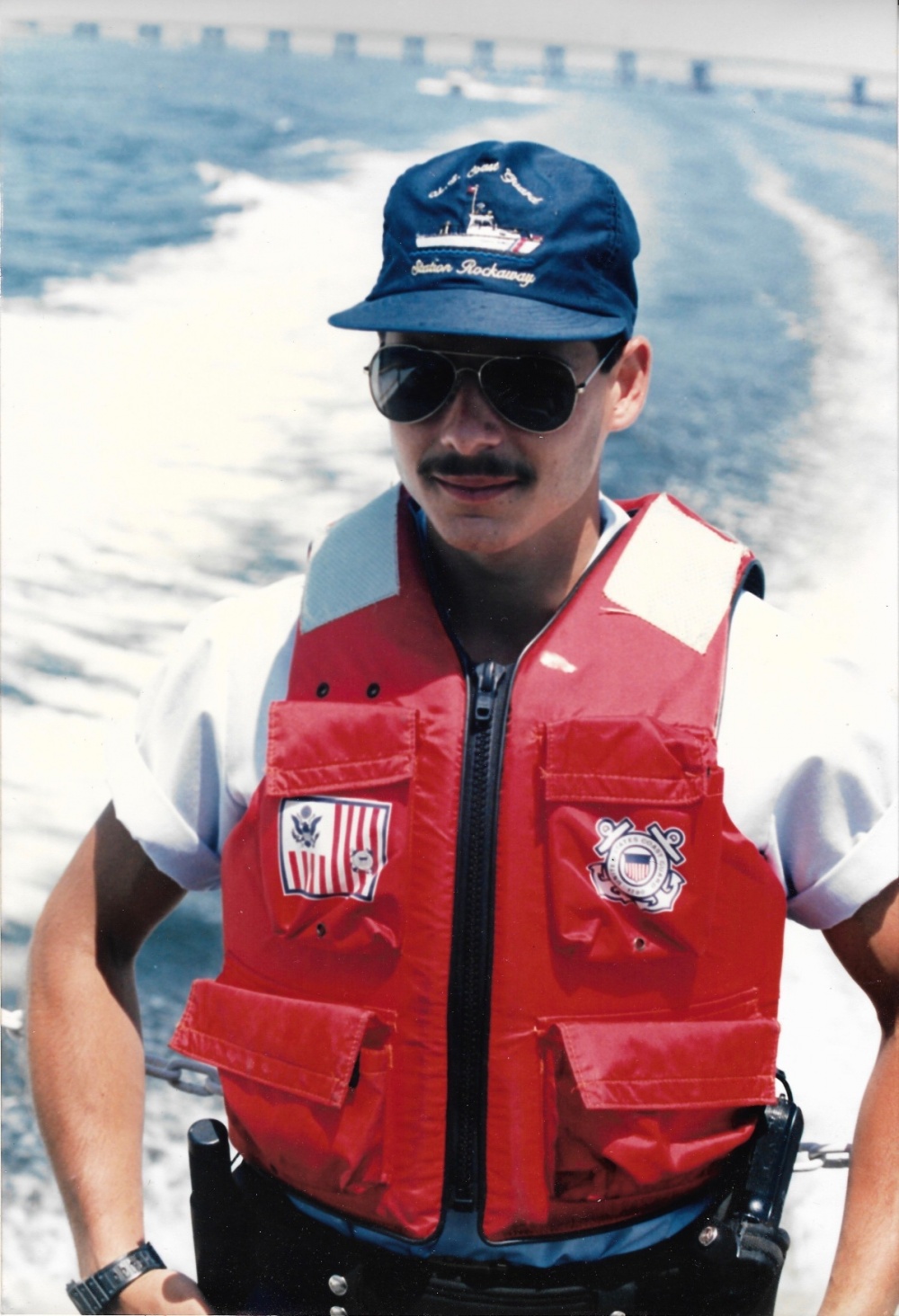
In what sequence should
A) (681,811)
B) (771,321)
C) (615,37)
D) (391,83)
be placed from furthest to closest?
(391,83)
(771,321)
(615,37)
(681,811)

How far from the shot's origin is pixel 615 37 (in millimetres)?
3357

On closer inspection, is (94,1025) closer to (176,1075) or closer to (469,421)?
(176,1075)

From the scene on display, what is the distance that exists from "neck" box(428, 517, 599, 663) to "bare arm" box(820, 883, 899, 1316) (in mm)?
465

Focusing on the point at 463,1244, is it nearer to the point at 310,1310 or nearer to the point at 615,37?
the point at 310,1310

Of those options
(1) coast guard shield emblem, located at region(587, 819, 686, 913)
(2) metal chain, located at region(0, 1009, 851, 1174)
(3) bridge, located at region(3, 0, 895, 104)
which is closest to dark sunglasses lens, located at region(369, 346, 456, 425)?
(1) coast guard shield emblem, located at region(587, 819, 686, 913)

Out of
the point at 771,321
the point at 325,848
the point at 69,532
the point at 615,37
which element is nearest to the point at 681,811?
the point at 325,848

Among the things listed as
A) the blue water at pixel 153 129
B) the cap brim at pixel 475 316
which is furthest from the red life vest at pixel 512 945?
the blue water at pixel 153 129

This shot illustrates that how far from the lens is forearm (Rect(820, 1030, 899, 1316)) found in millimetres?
1465

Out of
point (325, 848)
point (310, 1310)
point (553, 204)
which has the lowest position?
point (310, 1310)

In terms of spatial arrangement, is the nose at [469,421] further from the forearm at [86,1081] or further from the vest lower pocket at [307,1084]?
the forearm at [86,1081]

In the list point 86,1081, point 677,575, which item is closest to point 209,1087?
point 86,1081

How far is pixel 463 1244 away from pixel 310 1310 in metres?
0.19

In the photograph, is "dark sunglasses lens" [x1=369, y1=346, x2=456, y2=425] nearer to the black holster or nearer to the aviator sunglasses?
the aviator sunglasses

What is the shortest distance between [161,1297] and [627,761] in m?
0.76
